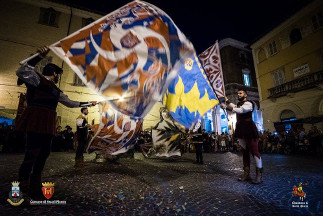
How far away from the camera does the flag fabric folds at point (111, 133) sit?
17.9 ft

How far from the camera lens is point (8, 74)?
14.4 metres

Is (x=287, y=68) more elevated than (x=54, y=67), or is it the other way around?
(x=287, y=68)

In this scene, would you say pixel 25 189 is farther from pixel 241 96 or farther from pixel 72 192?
pixel 241 96

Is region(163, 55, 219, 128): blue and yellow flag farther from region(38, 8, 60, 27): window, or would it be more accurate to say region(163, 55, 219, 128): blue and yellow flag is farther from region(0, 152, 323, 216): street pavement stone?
region(38, 8, 60, 27): window

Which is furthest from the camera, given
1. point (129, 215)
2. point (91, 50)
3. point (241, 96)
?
point (241, 96)

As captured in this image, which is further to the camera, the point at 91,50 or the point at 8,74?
the point at 8,74

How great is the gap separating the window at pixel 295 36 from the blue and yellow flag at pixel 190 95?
19.1 m

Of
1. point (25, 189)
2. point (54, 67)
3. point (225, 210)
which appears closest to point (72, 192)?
point (25, 189)

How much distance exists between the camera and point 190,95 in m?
4.72

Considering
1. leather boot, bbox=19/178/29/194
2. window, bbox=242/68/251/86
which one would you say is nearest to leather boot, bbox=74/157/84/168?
leather boot, bbox=19/178/29/194

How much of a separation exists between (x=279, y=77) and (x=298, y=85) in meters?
2.87

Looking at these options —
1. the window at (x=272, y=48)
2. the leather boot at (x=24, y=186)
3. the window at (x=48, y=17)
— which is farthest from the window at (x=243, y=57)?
the leather boot at (x=24, y=186)

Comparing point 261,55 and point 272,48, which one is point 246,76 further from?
point 272,48

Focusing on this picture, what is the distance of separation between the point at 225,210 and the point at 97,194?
6.84ft
